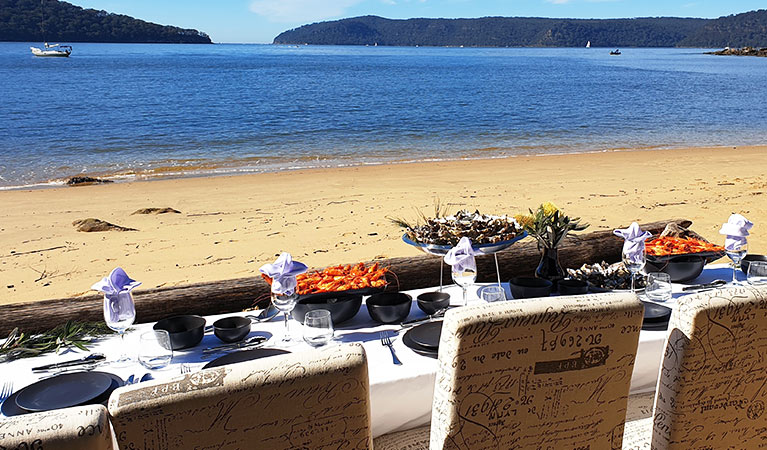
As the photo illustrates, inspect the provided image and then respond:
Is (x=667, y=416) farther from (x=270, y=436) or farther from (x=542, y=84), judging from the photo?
(x=542, y=84)

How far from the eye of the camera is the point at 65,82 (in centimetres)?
4050

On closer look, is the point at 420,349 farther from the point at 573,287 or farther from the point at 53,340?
the point at 53,340

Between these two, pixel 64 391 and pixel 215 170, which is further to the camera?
pixel 215 170

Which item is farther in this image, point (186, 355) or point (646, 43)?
point (646, 43)

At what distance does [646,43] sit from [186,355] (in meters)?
186

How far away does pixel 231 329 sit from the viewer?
2553 millimetres

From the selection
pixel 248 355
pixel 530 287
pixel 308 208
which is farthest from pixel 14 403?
pixel 308 208

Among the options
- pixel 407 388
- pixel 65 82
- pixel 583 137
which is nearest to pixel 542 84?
pixel 583 137

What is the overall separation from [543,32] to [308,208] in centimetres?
17111

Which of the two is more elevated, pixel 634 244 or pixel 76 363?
pixel 634 244

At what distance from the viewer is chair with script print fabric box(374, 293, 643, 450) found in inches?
63.7

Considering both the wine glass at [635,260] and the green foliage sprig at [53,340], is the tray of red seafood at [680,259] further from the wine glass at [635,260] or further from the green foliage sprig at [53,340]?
the green foliage sprig at [53,340]

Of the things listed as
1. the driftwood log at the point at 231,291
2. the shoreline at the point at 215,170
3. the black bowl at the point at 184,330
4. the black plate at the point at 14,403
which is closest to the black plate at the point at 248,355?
the black bowl at the point at 184,330

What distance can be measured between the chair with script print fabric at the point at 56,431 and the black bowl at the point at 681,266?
2739mm
